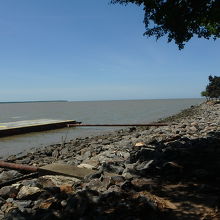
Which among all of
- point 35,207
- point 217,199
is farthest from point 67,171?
point 217,199

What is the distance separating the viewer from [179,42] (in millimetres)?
11484

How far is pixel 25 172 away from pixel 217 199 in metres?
6.81

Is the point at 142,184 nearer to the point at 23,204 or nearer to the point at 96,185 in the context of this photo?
the point at 96,185

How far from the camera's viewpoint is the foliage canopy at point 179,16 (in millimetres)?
9828

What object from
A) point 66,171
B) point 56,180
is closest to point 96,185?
point 56,180

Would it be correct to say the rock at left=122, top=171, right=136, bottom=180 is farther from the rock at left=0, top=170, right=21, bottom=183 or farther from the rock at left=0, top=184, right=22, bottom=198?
the rock at left=0, top=170, right=21, bottom=183

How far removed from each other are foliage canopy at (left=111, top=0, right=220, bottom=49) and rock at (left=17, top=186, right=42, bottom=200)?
6.72 metres

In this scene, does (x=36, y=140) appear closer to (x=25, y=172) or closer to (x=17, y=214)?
(x=25, y=172)

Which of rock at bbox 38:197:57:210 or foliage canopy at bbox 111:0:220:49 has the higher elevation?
foliage canopy at bbox 111:0:220:49

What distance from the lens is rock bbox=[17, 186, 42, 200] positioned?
23.0ft

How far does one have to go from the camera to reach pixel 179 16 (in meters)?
10.0

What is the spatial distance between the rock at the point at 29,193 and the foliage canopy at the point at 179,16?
672cm

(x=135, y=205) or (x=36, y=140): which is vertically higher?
(x=135, y=205)

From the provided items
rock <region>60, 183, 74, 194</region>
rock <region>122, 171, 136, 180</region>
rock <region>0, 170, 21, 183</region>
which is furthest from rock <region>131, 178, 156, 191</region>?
rock <region>0, 170, 21, 183</region>
